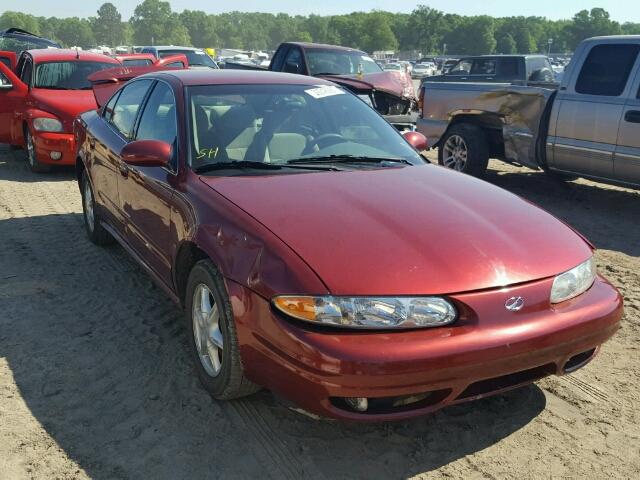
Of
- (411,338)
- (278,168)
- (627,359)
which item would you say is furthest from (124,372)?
(627,359)

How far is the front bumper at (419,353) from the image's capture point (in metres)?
2.37

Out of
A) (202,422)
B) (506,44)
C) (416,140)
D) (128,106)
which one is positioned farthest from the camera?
(506,44)

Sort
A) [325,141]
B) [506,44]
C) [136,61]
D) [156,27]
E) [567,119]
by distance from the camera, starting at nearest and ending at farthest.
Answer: [325,141] → [567,119] → [136,61] → [506,44] → [156,27]

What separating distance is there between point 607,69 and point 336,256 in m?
5.58

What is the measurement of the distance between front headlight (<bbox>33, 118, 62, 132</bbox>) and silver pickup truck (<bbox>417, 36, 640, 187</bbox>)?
503 cm

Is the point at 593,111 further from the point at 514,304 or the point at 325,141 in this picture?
the point at 514,304

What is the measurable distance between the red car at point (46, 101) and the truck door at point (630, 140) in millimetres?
6292

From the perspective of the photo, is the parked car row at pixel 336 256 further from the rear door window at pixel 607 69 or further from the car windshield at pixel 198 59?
the car windshield at pixel 198 59

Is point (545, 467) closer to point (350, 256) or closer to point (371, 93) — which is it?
point (350, 256)

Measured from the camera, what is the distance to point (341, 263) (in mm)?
2584

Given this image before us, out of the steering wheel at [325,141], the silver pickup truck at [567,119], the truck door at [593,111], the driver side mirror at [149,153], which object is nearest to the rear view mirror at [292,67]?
the silver pickup truck at [567,119]

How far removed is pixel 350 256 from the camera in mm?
2627

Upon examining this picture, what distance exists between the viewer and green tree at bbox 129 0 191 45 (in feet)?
591

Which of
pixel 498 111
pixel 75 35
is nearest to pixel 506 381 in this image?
pixel 498 111
